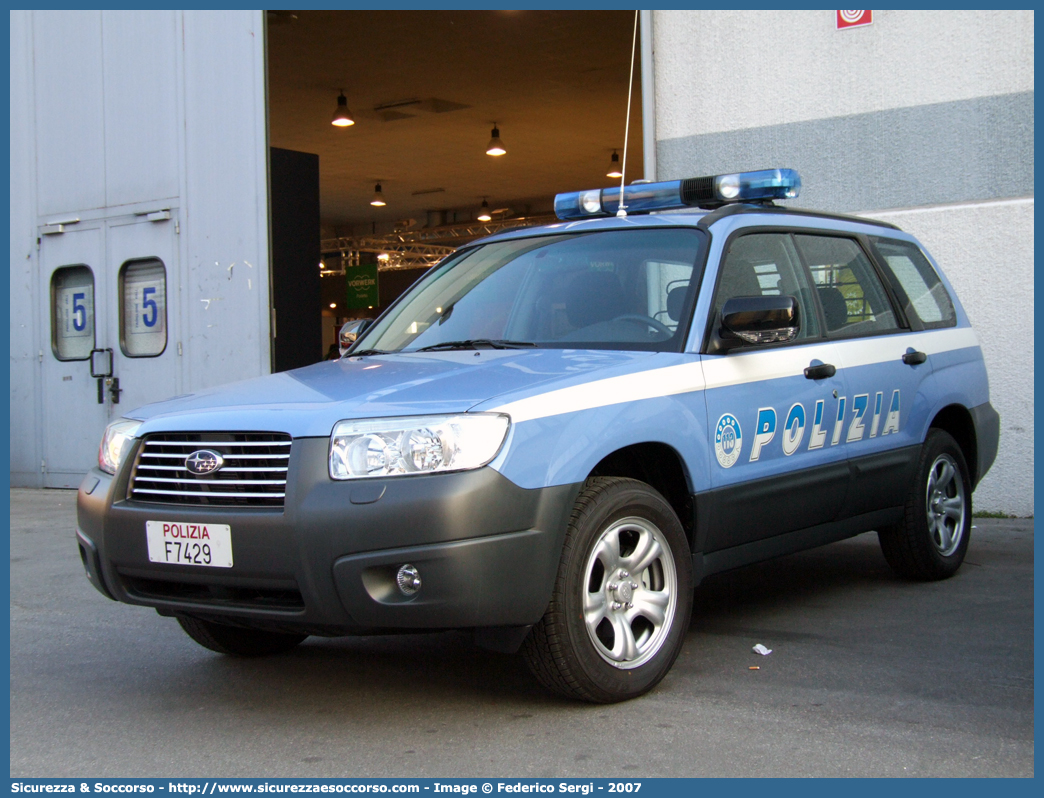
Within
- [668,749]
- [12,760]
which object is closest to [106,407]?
[12,760]

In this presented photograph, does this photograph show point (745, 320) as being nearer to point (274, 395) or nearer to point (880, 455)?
point (880, 455)

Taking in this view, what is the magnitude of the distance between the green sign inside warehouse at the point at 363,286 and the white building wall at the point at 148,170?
18.3 meters

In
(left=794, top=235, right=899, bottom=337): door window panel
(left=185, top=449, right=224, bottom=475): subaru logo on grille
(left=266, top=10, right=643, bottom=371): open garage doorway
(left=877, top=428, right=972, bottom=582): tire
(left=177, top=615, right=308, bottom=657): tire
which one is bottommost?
(left=177, top=615, right=308, bottom=657): tire

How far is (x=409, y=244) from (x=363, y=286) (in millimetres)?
5104

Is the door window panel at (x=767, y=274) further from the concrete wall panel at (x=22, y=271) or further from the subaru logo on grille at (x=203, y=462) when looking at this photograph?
the concrete wall panel at (x=22, y=271)

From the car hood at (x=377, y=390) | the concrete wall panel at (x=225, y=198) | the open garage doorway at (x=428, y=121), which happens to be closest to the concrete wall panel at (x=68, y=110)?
the concrete wall panel at (x=225, y=198)

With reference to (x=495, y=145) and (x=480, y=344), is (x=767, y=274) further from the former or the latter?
(x=495, y=145)

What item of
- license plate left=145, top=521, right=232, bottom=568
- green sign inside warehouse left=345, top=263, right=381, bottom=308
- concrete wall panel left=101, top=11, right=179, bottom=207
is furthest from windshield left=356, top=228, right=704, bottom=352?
green sign inside warehouse left=345, top=263, right=381, bottom=308

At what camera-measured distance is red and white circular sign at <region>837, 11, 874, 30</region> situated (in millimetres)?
8414

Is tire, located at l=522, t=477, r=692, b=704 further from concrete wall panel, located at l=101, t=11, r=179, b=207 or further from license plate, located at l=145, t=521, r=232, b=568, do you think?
concrete wall panel, located at l=101, t=11, r=179, b=207

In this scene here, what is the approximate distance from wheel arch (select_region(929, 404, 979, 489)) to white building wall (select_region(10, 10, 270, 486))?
634 cm

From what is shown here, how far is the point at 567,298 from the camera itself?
472 cm

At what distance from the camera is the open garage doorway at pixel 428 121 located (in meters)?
11.8

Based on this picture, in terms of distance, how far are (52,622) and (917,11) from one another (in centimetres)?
693
